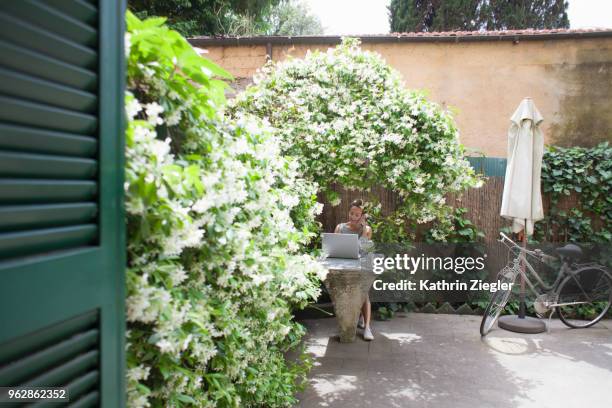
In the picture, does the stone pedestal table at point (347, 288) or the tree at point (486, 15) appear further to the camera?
the tree at point (486, 15)

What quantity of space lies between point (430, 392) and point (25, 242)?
384 cm

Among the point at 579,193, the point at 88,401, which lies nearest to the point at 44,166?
the point at 88,401

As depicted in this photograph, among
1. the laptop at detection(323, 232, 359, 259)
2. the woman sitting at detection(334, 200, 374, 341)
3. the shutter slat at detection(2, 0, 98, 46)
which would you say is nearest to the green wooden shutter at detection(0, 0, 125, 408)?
the shutter slat at detection(2, 0, 98, 46)

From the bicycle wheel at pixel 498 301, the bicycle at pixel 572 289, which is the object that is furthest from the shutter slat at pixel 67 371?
the bicycle at pixel 572 289

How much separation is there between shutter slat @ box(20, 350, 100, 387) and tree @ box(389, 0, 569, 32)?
56.5 ft

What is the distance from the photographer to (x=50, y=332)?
105cm

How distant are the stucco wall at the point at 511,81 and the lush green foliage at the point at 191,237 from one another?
699 cm

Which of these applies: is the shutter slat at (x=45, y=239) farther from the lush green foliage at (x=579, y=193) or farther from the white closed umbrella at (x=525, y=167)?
the lush green foliage at (x=579, y=193)

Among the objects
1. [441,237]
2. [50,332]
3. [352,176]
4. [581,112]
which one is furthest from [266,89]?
[581,112]

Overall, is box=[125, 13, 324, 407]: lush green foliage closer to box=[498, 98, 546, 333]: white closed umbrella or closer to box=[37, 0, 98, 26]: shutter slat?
box=[37, 0, 98, 26]: shutter slat

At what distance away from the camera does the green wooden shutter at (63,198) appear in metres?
0.95

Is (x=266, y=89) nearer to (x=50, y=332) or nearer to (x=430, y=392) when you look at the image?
(x=430, y=392)

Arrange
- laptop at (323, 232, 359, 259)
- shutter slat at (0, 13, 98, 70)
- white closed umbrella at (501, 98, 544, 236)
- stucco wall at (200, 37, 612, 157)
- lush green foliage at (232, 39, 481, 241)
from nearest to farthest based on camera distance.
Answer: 1. shutter slat at (0, 13, 98, 70)
2. lush green foliage at (232, 39, 481, 241)
3. laptop at (323, 232, 359, 259)
4. white closed umbrella at (501, 98, 544, 236)
5. stucco wall at (200, 37, 612, 157)

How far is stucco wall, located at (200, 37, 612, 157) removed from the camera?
8.73 m
